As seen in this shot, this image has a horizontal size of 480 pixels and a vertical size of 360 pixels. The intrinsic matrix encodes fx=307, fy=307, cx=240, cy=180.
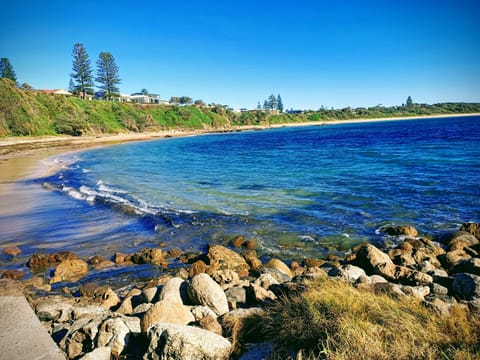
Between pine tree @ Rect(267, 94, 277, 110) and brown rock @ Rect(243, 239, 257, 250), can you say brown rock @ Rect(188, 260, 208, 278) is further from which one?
pine tree @ Rect(267, 94, 277, 110)

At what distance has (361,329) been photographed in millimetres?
3449

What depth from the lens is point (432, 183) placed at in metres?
18.4

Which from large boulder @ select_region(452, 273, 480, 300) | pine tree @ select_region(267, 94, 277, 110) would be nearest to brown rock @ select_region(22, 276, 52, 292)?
large boulder @ select_region(452, 273, 480, 300)

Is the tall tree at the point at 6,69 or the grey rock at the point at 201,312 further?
the tall tree at the point at 6,69

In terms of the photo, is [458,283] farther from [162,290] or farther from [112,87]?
[112,87]

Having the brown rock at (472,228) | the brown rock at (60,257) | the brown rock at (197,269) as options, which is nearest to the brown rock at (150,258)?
the brown rock at (197,269)

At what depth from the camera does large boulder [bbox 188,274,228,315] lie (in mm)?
5242

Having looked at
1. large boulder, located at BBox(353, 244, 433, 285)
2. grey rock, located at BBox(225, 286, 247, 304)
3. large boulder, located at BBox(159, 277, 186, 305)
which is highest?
large boulder, located at BBox(159, 277, 186, 305)

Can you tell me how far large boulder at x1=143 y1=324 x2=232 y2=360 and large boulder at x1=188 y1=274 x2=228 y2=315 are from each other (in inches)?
52.7

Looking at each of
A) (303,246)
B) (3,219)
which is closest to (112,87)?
(3,219)

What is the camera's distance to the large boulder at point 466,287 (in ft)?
19.2

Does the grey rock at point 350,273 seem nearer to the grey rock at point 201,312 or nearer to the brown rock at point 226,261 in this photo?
the brown rock at point 226,261

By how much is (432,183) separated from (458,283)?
557 inches

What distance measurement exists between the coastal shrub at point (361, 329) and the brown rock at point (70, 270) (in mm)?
5972
